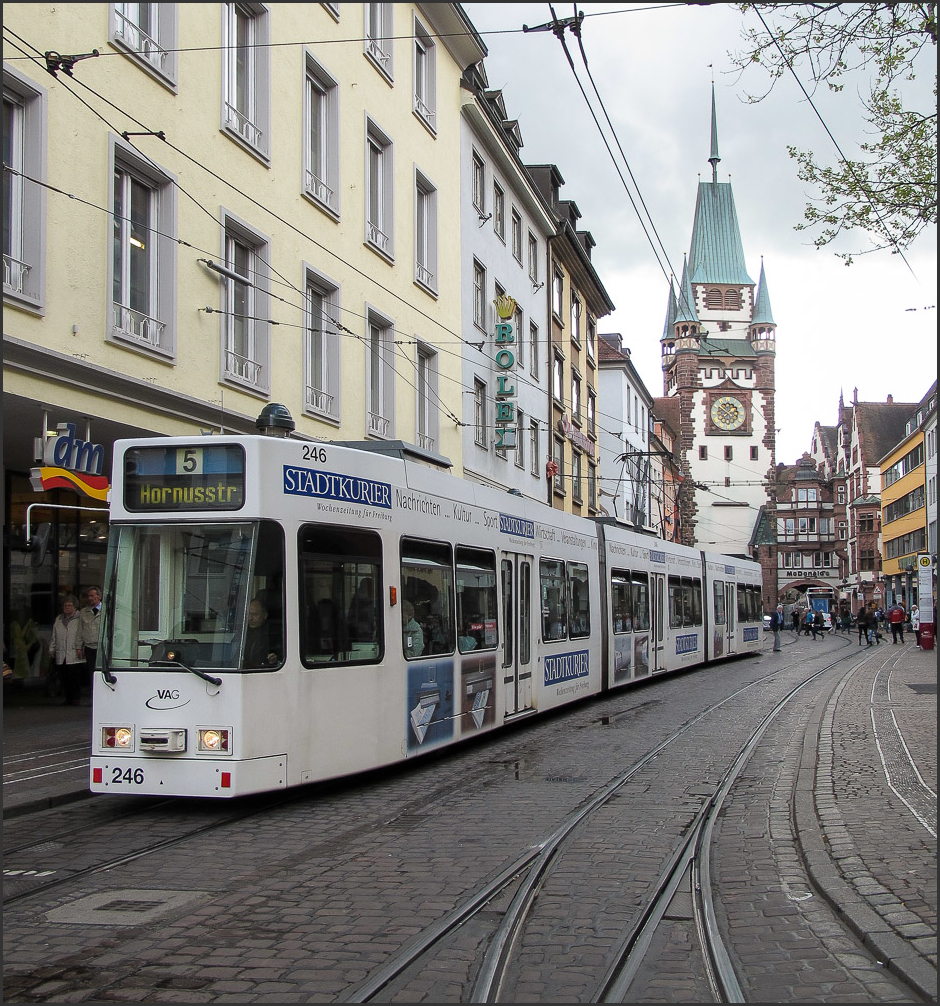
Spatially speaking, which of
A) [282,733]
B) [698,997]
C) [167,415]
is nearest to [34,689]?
[167,415]

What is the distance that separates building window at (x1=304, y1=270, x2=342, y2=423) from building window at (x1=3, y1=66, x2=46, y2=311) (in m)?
7.14

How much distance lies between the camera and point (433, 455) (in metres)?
12.6

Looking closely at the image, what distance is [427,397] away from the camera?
25.9 metres

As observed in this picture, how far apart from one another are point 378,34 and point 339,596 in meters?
16.9

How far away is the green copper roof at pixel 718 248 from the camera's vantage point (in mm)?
108125

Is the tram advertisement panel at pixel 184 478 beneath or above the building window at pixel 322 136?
beneath

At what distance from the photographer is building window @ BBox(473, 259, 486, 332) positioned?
97.7 feet

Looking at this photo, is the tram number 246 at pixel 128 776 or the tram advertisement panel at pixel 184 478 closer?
the tram number 246 at pixel 128 776

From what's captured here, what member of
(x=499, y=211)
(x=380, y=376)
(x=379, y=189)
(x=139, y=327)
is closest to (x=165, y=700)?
(x=139, y=327)

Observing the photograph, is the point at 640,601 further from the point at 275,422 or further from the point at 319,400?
the point at 275,422

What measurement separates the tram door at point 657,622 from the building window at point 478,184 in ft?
37.1

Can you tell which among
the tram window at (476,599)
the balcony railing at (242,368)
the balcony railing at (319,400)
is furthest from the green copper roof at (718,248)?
the tram window at (476,599)

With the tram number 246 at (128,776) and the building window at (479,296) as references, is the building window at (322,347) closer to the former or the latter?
the building window at (479,296)

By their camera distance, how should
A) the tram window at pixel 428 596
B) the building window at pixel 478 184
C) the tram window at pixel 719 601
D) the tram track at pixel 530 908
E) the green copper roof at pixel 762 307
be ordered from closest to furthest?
the tram track at pixel 530 908, the tram window at pixel 428 596, the building window at pixel 478 184, the tram window at pixel 719 601, the green copper roof at pixel 762 307
